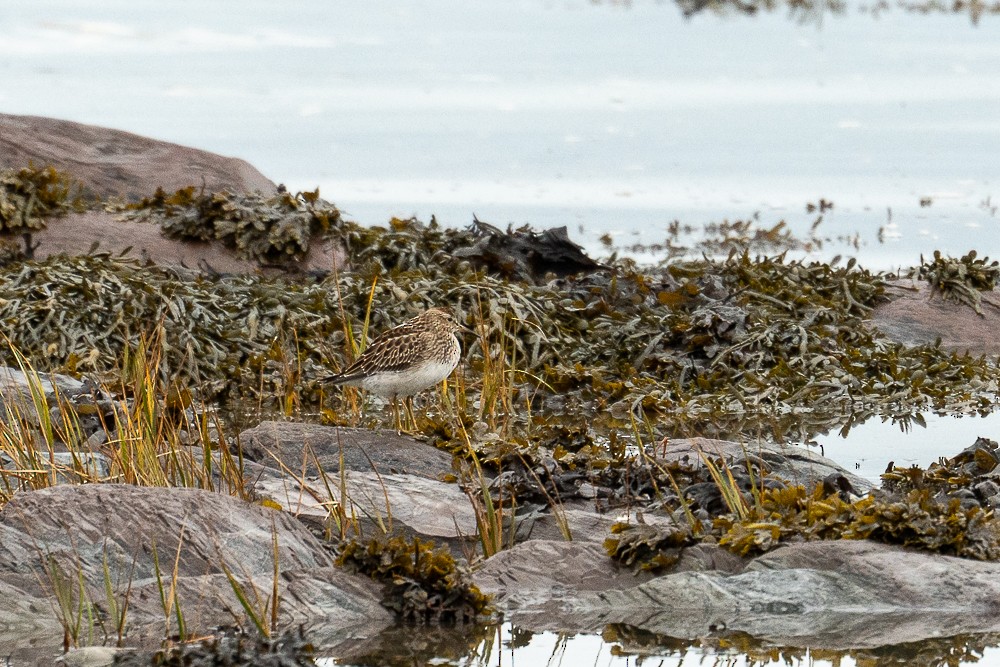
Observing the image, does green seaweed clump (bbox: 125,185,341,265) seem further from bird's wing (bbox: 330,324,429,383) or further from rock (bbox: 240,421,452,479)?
rock (bbox: 240,421,452,479)

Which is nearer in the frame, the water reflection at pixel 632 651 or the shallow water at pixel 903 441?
the water reflection at pixel 632 651

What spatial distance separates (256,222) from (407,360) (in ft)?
17.7

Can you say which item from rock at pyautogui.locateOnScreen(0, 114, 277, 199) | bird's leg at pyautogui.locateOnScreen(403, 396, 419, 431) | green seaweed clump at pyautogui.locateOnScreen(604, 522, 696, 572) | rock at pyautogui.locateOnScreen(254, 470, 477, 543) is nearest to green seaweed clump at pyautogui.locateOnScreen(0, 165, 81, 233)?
rock at pyautogui.locateOnScreen(0, 114, 277, 199)

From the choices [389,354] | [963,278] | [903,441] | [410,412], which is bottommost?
[903,441]

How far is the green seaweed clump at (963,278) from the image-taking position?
12.9m

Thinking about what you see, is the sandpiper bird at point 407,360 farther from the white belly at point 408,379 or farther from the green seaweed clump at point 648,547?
the green seaweed clump at point 648,547

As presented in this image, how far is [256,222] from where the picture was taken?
44.9ft

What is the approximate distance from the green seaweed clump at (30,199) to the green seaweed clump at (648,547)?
7909mm

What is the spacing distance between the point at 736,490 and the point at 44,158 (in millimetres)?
9796

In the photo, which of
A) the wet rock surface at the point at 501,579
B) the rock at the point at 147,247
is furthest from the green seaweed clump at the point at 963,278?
the wet rock surface at the point at 501,579

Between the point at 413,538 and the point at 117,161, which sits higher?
the point at 117,161

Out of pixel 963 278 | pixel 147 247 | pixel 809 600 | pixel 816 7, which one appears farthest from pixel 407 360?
pixel 816 7

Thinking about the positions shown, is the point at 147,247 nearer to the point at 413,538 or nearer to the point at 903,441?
the point at 903,441

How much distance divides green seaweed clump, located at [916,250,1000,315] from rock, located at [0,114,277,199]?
5.60m
